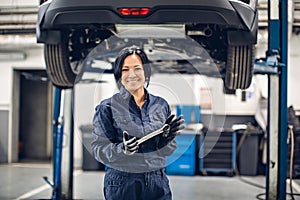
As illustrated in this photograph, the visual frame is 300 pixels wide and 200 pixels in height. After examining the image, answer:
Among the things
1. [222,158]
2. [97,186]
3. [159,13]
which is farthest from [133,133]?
[222,158]

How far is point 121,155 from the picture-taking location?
154cm

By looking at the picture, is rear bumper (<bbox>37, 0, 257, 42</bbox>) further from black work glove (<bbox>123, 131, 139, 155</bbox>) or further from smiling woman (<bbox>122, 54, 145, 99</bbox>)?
black work glove (<bbox>123, 131, 139, 155</bbox>)

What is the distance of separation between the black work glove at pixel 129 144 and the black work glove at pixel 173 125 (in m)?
0.14

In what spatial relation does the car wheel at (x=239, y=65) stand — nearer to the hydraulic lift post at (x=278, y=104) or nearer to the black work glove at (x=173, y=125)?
the hydraulic lift post at (x=278, y=104)

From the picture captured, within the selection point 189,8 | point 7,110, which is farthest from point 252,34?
point 7,110

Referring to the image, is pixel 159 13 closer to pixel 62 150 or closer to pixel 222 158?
pixel 62 150

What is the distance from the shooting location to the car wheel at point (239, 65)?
2.07m

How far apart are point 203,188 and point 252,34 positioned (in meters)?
3.20

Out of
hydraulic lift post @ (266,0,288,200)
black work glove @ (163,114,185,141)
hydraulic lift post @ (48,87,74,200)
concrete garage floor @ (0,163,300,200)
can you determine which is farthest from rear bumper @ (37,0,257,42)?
concrete garage floor @ (0,163,300,200)

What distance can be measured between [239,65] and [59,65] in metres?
1.05

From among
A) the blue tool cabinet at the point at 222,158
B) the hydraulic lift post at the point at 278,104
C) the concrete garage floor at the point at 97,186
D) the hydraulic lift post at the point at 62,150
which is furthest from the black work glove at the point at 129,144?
the blue tool cabinet at the point at 222,158

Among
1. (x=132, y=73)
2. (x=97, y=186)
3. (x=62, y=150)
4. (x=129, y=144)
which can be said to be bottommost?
(x=97, y=186)

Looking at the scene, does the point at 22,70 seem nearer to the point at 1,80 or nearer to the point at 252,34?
the point at 1,80

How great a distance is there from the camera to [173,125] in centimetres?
151
